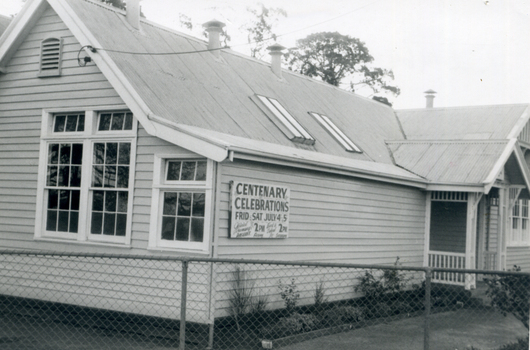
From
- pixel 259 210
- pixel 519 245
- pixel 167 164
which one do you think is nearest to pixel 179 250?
pixel 167 164

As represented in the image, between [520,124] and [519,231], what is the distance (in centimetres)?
380

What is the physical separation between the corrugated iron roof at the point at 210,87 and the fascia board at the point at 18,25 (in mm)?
845

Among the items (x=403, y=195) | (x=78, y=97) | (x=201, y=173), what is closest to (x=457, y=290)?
(x=403, y=195)

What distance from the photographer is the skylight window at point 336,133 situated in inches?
625

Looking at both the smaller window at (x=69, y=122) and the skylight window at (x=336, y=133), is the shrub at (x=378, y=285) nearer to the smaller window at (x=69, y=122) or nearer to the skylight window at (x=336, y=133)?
the skylight window at (x=336, y=133)

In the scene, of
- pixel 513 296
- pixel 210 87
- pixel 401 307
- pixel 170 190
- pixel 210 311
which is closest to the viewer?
pixel 513 296

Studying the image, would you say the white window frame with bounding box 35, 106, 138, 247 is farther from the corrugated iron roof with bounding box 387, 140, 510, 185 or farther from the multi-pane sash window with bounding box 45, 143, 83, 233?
the corrugated iron roof with bounding box 387, 140, 510, 185

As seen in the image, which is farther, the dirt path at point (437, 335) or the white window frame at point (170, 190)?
the white window frame at point (170, 190)

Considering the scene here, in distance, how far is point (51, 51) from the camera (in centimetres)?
1241

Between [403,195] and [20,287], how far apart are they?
9.57m

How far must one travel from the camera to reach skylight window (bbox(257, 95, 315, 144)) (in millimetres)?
13719

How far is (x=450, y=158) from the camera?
1781 cm

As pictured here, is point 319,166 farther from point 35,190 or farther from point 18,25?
point 18,25

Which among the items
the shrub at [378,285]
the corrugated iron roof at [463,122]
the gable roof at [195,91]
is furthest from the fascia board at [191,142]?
the corrugated iron roof at [463,122]
